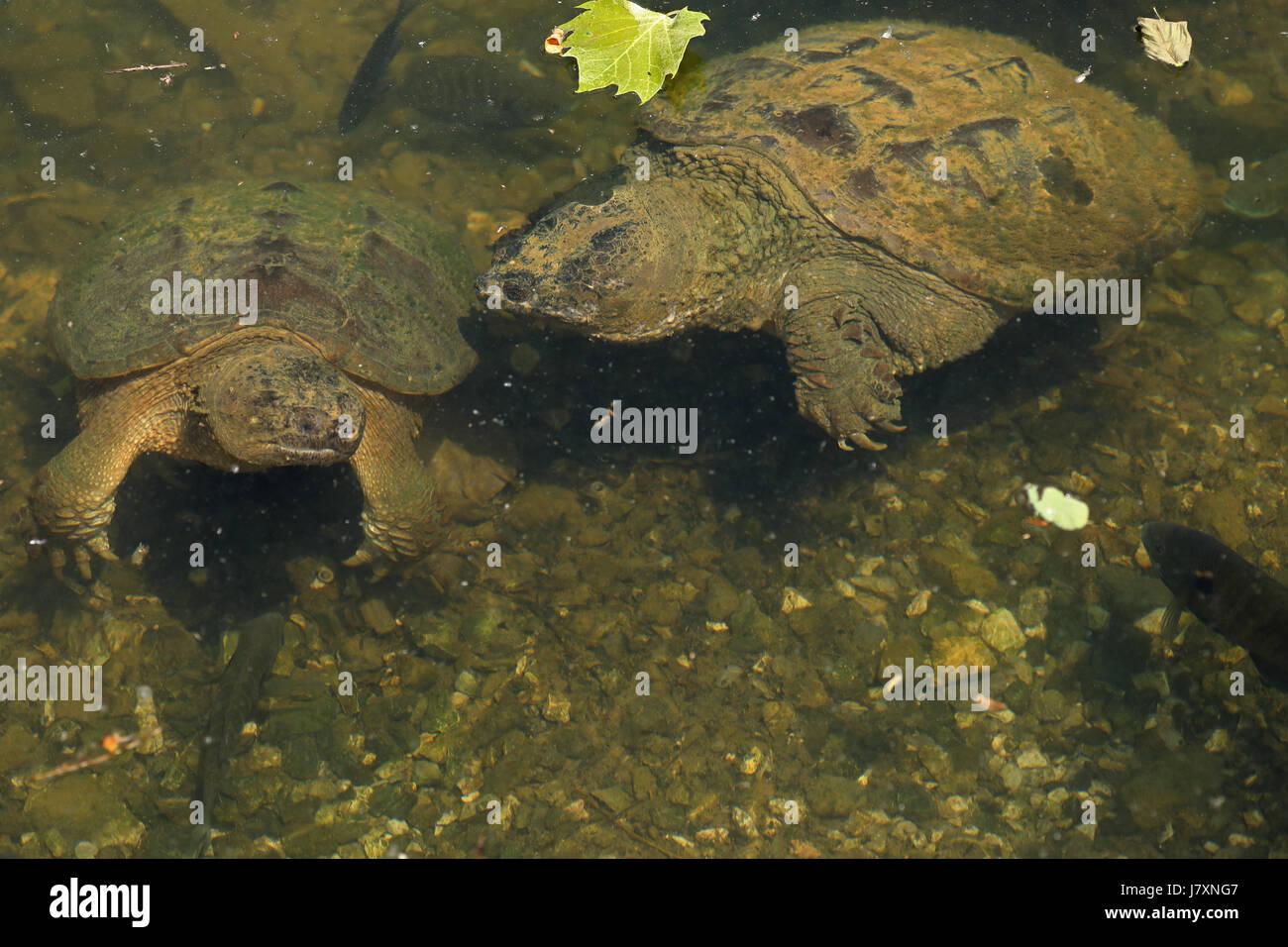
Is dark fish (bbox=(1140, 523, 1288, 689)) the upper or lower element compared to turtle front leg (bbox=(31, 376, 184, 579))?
lower

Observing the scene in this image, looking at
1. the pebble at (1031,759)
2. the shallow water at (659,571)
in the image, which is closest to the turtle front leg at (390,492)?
the shallow water at (659,571)

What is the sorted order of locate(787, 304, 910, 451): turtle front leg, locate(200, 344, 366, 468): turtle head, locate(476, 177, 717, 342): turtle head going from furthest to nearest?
1. locate(787, 304, 910, 451): turtle front leg
2. locate(476, 177, 717, 342): turtle head
3. locate(200, 344, 366, 468): turtle head

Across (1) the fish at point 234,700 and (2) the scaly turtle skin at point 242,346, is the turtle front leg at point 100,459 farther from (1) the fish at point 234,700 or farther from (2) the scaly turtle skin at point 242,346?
(1) the fish at point 234,700

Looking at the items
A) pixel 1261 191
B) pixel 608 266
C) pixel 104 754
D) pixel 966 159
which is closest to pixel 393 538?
pixel 104 754

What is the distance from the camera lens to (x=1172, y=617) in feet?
13.0

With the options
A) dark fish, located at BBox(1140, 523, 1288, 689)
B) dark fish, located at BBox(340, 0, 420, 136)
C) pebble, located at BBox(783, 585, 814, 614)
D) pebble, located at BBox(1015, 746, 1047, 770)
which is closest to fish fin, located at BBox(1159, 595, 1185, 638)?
dark fish, located at BBox(1140, 523, 1288, 689)

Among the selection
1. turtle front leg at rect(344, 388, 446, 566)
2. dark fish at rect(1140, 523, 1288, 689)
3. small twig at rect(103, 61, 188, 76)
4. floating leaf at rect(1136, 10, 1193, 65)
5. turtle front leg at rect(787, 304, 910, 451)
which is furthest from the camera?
small twig at rect(103, 61, 188, 76)

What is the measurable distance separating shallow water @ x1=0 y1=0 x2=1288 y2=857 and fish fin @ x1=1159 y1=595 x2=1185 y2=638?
0.22 ft

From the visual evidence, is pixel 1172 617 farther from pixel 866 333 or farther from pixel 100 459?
pixel 100 459

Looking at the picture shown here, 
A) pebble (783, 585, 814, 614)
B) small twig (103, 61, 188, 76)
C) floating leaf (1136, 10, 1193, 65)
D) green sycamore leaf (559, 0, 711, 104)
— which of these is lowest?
pebble (783, 585, 814, 614)

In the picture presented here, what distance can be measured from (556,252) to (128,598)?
3014mm

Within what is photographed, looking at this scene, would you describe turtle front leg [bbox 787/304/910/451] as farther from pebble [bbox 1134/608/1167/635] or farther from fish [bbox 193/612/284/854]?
fish [bbox 193/612/284/854]

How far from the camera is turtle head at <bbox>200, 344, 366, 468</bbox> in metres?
3.77
